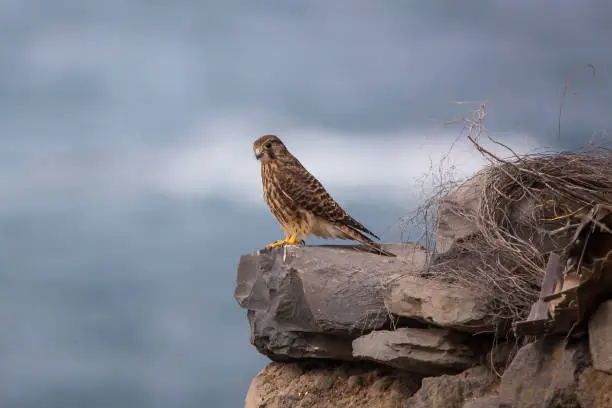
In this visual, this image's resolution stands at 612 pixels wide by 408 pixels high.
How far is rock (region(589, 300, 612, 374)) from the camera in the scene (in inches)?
135

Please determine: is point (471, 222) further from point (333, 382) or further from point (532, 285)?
point (333, 382)

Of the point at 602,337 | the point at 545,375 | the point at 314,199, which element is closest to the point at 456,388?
the point at 545,375

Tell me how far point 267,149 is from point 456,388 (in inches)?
122

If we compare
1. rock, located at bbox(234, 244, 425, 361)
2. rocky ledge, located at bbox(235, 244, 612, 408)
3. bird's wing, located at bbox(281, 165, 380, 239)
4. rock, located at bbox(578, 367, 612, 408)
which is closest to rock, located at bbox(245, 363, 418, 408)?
rocky ledge, located at bbox(235, 244, 612, 408)

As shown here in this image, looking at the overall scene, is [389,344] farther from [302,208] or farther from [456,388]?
[302,208]

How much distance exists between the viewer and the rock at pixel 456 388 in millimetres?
4410

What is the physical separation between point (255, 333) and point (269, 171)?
59.3 inches

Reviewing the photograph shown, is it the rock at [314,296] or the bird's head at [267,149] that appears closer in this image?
the rock at [314,296]

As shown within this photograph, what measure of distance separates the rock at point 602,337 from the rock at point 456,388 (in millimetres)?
991

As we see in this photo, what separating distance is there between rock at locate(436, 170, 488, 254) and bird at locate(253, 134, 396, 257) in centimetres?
120

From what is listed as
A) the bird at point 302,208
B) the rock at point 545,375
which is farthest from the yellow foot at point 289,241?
the rock at point 545,375

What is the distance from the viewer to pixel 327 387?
561 cm

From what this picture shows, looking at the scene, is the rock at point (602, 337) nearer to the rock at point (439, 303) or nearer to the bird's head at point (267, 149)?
the rock at point (439, 303)

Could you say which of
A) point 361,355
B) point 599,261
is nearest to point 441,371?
point 361,355
